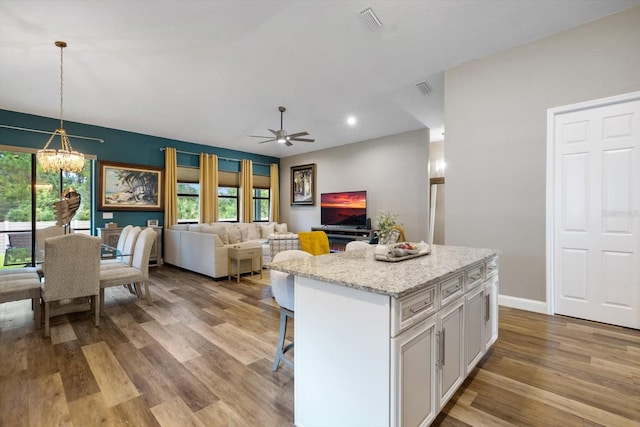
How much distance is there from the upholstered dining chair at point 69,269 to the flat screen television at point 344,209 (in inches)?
208

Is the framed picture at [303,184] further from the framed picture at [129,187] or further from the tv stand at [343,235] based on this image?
the framed picture at [129,187]

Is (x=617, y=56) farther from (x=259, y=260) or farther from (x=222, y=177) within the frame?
(x=222, y=177)

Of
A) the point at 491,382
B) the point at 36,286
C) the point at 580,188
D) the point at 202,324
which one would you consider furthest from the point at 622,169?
the point at 36,286

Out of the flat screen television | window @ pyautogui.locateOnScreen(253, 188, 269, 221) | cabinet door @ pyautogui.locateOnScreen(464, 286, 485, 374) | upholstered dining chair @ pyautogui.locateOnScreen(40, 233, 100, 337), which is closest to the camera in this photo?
cabinet door @ pyautogui.locateOnScreen(464, 286, 485, 374)

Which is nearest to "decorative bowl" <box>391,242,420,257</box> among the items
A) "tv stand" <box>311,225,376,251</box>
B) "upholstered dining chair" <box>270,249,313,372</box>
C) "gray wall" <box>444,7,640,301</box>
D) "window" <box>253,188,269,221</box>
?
"upholstered dining chair" <box>270,249,313,372</box>

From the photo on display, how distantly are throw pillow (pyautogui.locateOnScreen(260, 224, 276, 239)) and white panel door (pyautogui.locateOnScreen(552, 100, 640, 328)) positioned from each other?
5896 mm

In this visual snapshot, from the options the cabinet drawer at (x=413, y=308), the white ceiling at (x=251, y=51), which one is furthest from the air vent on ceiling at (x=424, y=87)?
the cabinet drawer at (x=413, y=308)

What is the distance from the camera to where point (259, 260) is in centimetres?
534

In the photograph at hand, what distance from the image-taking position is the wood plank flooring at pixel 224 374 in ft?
5.58

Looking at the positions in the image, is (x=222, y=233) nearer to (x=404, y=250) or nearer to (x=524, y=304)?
(x=404, y=250)

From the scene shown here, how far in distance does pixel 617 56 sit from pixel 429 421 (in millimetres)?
3763

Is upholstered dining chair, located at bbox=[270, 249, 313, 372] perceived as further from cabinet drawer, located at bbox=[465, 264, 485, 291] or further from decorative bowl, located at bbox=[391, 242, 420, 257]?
cabinet drawer, located at bbox=[465, 264, 485, 291]

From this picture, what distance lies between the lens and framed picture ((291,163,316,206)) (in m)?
8.32

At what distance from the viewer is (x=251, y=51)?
3324 millimetres
